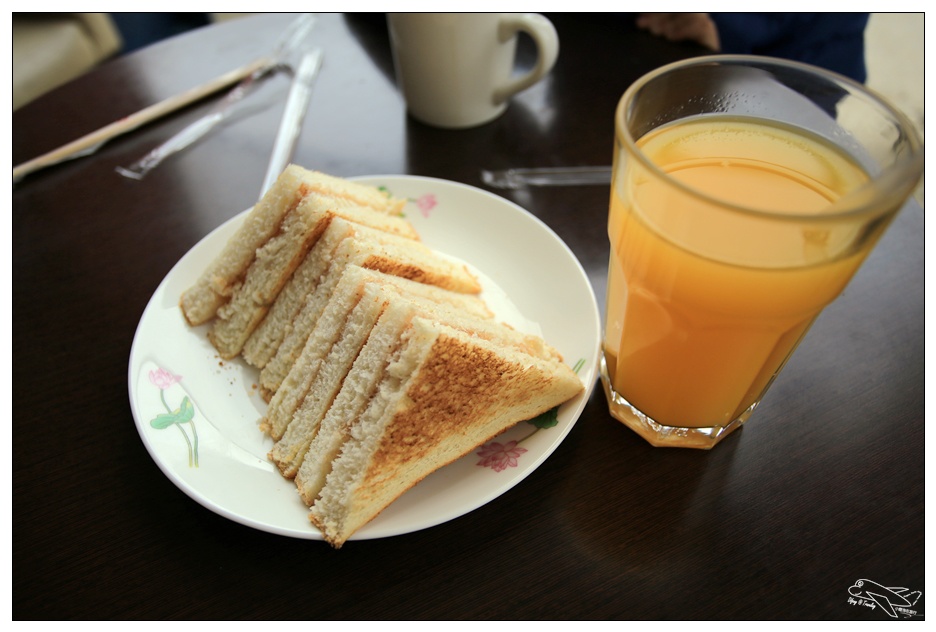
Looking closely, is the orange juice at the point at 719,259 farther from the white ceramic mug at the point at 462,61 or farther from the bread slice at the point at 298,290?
the white ceramic mug at the point at 462,61

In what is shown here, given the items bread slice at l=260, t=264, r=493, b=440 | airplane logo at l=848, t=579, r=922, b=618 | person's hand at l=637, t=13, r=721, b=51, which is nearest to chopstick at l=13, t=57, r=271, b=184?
bread slice at l=260, t=264, r=493, b=440

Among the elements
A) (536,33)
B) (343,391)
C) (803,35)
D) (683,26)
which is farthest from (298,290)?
(803,35)

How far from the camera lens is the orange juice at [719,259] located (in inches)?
34.4

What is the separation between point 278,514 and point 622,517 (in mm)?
611

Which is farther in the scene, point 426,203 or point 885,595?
point 426,203

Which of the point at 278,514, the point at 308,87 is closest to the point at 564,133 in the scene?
the point at 308,87

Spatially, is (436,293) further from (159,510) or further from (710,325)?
(159,510)

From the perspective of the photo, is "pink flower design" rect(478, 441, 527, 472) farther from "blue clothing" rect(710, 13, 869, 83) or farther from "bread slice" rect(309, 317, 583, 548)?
"blue clothing" rect(710, 13, 869, 83)

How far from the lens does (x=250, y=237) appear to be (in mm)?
1372

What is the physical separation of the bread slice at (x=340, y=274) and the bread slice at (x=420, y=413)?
0.83 feet

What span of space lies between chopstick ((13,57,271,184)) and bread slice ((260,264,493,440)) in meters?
1.16

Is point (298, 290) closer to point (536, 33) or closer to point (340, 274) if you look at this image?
point (340, 274)

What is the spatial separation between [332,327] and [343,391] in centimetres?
14

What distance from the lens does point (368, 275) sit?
1.23 m
